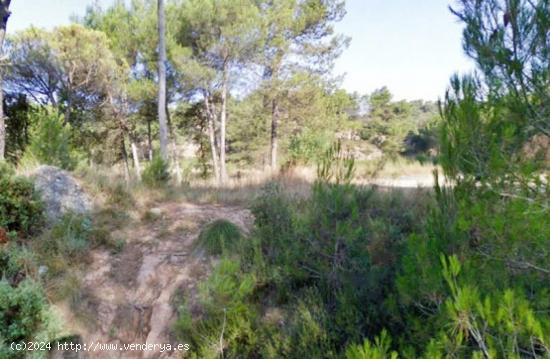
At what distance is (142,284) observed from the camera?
124 inches

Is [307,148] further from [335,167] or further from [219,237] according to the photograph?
[335,167]

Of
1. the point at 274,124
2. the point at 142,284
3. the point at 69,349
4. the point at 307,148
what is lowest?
the point at 69,349

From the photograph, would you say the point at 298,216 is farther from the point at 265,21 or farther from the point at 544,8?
the point at 265,21

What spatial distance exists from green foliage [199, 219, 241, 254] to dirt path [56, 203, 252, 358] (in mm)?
130

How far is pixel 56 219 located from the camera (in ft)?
12.5

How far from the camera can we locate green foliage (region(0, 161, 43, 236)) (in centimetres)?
349

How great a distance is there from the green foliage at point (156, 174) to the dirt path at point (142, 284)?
145 cm

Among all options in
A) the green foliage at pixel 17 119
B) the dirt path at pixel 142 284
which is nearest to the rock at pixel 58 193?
the dirt path at pixel 142 284

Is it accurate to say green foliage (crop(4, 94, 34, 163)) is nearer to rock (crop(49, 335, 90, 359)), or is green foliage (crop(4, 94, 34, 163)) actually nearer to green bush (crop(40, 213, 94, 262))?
green bush (crop(40, 213, 94, 262))

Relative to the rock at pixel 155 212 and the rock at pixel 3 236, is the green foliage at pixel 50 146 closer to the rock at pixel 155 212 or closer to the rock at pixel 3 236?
the rock at pixel 155 212

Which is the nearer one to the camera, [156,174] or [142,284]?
[142,284]

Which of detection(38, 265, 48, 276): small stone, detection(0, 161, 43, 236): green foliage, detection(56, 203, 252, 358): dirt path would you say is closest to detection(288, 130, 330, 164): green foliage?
detection(56, 203, 252, 358): dirt path

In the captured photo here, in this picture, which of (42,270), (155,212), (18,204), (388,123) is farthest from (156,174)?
(388,123)

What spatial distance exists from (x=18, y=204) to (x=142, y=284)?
1752 millimetres
